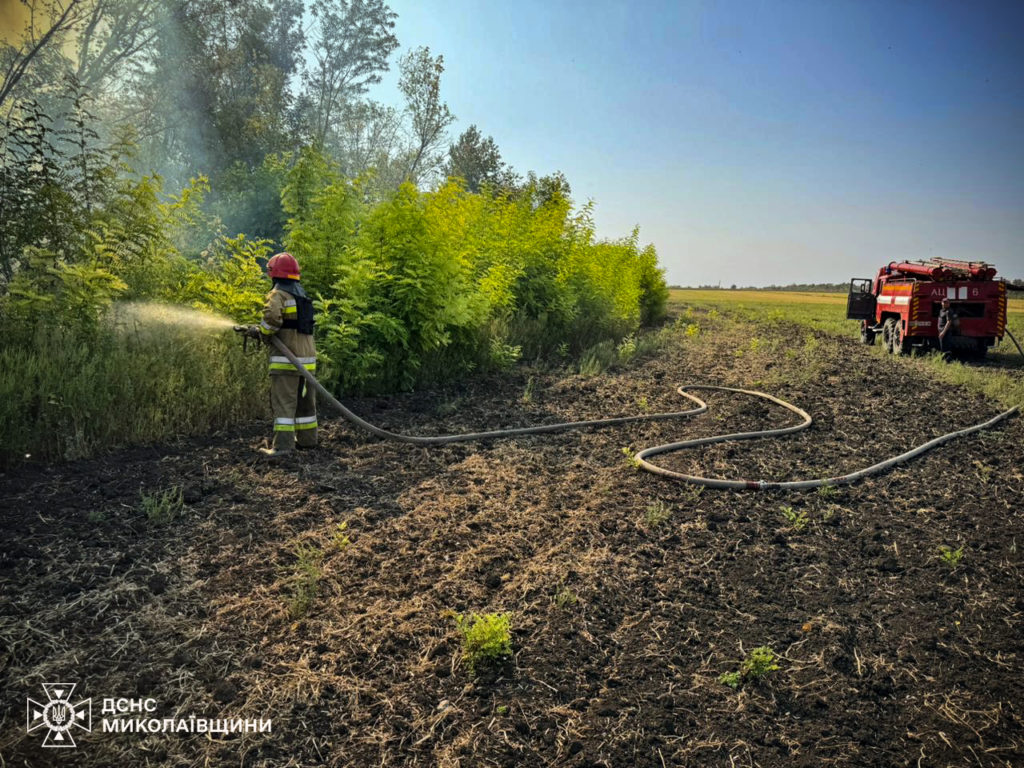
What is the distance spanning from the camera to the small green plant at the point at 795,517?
4188 millimetres

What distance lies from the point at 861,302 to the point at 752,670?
46.9 ft

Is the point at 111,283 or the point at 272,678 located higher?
the point at 111,283

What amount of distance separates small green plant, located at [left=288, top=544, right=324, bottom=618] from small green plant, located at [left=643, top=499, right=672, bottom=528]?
7.15 feet

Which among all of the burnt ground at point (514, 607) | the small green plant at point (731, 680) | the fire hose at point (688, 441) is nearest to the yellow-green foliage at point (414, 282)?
the fire hose at point (688, 441)

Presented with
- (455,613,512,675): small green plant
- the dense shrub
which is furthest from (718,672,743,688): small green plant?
the dense shrub

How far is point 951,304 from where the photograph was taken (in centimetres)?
1159

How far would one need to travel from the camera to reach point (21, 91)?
15.4 m

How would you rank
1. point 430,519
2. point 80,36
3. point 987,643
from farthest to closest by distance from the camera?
point 80,36 → point 430,519 → point 987,643

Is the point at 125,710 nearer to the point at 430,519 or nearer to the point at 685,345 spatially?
the point at 430,519

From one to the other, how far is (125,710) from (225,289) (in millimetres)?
4348

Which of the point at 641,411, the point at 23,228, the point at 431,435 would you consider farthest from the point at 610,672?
the point at 23,228

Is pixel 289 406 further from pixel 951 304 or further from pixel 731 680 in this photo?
pixel 951 304

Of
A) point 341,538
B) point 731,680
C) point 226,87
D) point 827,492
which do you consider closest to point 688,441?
point 827,492

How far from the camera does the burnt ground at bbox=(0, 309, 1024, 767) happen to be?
2332 millimetres
